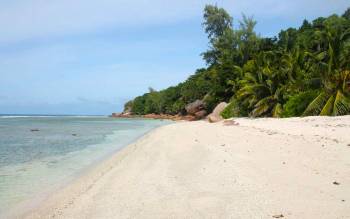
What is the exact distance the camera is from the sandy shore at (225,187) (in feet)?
18.3

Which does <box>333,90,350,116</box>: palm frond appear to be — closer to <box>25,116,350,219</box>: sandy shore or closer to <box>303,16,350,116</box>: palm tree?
<box>303,16,350,116</box>: palm tree

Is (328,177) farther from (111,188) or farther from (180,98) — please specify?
(180,98)

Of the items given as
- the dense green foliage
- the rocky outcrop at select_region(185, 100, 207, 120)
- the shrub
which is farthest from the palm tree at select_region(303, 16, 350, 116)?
the rocky outcrop at select_region(185, 100, 207, 120)

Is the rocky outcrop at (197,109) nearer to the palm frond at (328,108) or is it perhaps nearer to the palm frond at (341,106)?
the palm frond at (328,108)

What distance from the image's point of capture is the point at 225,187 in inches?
274

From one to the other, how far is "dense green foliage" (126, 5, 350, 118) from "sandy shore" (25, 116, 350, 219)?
37.5 ft

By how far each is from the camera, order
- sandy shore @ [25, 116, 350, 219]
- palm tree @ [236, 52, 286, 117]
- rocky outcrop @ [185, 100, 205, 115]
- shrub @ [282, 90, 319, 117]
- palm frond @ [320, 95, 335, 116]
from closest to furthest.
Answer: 1. sandy shore @ [25, 116, 350, 219]
2. palm frond @ [320, 95, 335, 116]
3. shrub @ [282, 90, 319, 117]
4. palm tree @ [236, 52, 286, 117]
5. rocky outcrop @ [185, 100, 205, 115]

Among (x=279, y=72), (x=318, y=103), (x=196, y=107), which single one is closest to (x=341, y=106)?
(x=318, y=103)

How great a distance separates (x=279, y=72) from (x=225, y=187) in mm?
25602

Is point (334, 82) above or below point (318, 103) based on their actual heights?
above

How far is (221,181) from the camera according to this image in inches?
295

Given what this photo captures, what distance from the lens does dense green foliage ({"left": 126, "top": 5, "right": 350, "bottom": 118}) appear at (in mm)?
22234

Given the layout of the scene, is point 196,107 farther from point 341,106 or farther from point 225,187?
point 225,187

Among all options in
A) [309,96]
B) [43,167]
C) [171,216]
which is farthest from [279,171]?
[309,96]
